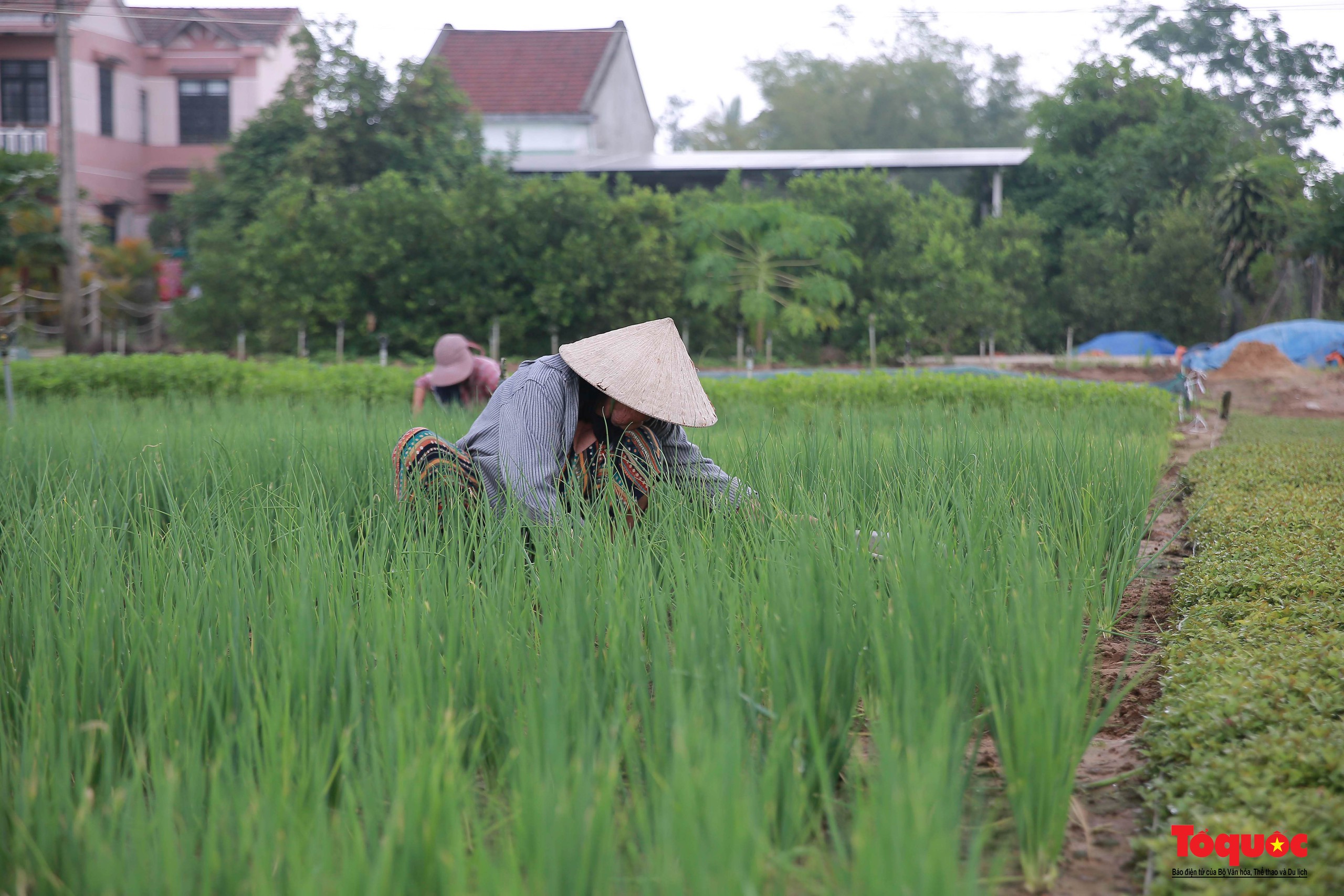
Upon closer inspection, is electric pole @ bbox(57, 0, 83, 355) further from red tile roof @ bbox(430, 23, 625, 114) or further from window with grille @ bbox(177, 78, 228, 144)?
red tile roof @ bbox(430, 23, 625, 114)

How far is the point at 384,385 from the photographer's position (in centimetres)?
744

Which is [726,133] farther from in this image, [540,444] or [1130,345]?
[540,444]

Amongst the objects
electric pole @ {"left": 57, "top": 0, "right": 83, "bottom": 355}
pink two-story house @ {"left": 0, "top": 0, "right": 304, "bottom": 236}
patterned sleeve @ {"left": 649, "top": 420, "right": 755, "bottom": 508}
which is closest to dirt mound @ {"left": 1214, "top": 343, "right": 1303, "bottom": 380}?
patterned sleeve @ {"left": 649, "top": 420, "right": 755, "bottom": 508}

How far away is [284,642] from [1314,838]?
1.39 meters

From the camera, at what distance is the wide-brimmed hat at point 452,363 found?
550 centimetres

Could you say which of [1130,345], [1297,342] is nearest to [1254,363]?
[1297,342]

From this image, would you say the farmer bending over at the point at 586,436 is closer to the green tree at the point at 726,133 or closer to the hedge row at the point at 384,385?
the hedge row at the point at 384,385

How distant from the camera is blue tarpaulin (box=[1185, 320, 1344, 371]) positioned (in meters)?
12.8

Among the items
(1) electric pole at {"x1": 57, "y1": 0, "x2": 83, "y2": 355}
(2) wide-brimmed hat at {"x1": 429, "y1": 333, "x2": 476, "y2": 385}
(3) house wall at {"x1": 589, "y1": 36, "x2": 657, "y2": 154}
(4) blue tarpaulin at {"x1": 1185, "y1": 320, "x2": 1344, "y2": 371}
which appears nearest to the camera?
(2) wide-brimmed hat at {"x1": 429, "y1": 333, "x2": 476, "y2": 385}

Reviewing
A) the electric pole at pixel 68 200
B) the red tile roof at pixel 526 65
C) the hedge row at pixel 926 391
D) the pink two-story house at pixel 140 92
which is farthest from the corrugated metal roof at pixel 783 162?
the hedge row at pixel 926 391

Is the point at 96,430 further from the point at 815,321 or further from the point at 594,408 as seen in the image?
the point at 815,321

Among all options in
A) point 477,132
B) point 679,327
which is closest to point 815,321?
point 679,327

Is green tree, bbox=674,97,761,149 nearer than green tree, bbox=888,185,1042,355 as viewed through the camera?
No

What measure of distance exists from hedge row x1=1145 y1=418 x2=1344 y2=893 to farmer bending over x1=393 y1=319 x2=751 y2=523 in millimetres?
1105
